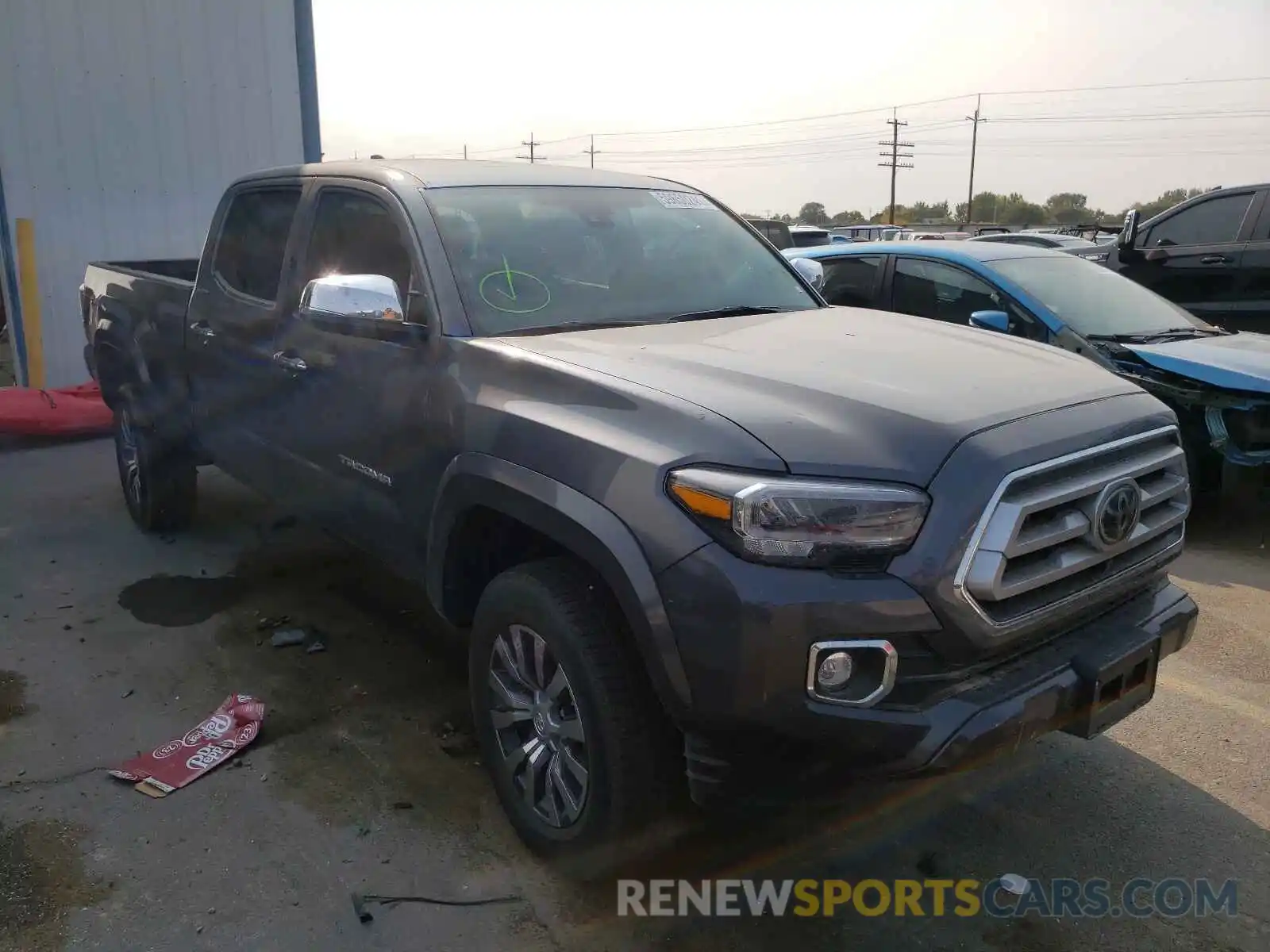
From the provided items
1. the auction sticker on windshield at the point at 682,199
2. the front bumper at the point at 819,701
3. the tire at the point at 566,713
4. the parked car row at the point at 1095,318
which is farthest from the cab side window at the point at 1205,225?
the tire at the point at 566,713

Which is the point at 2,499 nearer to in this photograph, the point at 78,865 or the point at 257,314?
the point at 257,314

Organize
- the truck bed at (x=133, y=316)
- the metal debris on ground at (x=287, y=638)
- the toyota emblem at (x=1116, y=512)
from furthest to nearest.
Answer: the truck bed at (x=133, y=316)
the metal debris on ground at (x=287, y=638)
the toyota emblem at (x=1116, y=512)

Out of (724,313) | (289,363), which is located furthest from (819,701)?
(289,363)

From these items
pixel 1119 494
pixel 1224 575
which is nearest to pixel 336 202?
pixel 1119 494

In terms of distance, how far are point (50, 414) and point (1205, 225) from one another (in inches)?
378

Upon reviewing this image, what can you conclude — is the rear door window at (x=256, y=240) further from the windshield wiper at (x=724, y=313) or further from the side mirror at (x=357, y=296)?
the windshield wiper at (x=724, y=313)

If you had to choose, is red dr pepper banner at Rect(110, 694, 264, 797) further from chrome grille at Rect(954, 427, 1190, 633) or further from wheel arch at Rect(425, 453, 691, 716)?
chrome grille at Rect(954, 427, 1190, 633)

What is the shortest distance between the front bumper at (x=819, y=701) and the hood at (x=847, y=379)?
30 cm

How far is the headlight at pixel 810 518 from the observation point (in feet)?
7.06

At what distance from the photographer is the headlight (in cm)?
215

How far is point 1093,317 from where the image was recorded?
5.85 meters

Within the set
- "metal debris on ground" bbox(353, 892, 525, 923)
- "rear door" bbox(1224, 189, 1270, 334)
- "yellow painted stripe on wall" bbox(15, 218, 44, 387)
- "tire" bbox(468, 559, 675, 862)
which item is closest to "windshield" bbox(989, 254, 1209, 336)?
"rear door" bbox(1224, 189, 1270, 334)

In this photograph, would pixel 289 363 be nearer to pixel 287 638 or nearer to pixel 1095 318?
pixel 287 638

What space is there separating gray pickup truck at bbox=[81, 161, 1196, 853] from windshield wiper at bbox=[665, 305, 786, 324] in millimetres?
12
